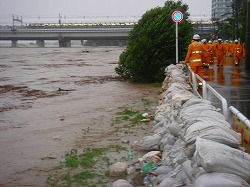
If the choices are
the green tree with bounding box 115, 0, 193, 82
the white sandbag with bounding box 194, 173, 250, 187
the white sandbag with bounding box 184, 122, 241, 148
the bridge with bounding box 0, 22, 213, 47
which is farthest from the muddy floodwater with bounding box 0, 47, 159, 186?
the bridge with bounding box 0, 22, 213, 47

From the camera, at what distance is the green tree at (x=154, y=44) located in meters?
15.2

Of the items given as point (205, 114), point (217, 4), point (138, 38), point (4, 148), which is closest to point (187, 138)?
point (205, 114)

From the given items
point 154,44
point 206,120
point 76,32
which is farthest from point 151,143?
point 76,32

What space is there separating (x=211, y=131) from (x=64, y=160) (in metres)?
3.55

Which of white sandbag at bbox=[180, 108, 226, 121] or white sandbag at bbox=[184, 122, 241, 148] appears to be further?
white sandbag at bbox=[180, 108, 226, 121]

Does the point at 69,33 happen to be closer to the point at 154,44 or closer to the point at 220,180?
the point at 154,44

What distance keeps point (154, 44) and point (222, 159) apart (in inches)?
497

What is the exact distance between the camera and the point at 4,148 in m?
7.30

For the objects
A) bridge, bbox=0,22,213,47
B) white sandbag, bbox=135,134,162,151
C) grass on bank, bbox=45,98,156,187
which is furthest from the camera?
bridge, bbox=0,22,213,47

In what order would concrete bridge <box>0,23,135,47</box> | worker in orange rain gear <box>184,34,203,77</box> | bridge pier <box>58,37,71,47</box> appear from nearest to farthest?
worker in orange rain gear <box>184,34,203,77</box> < concrete bridge <box>0,23,135,47</box> < bridge pier <box>58,37,71,47</box>

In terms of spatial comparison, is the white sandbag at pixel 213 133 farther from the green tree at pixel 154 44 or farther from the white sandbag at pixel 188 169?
the green tree at pixel 154 44

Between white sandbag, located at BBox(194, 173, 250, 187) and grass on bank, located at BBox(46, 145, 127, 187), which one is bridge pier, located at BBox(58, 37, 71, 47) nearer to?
grass on bank, located at BBox(46, 145, 127, 187)

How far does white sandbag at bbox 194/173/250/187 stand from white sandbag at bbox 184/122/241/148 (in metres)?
0.56

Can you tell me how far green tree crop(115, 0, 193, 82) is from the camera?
15211 millimetres
